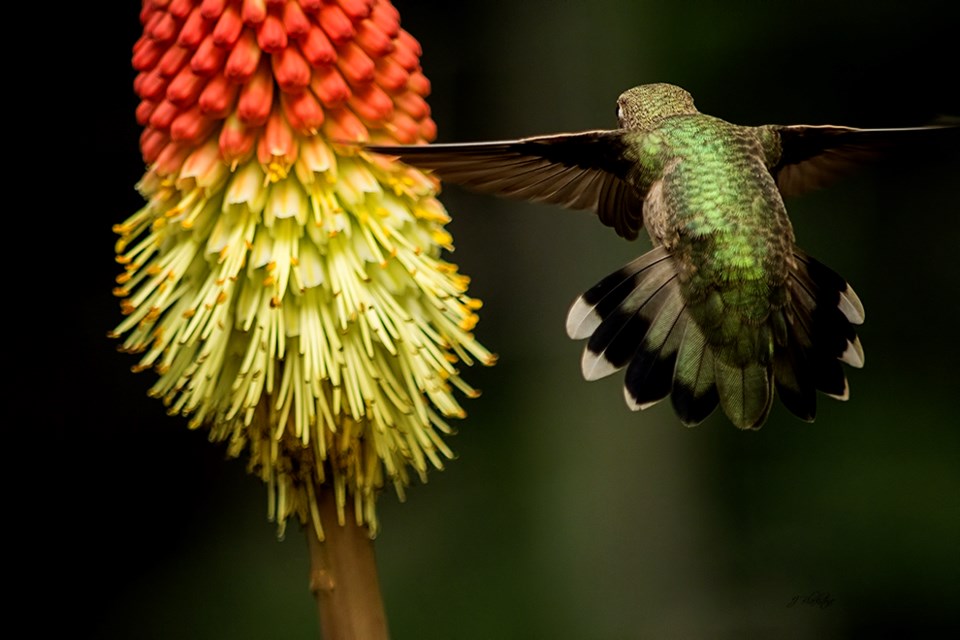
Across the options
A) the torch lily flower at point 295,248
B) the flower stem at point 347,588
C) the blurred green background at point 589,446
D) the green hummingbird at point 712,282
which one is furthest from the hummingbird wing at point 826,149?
the blurred green background at point 589,446

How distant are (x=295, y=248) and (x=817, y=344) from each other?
776 millimetres

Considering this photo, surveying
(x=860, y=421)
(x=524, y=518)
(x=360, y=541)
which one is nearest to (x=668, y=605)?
(x=524, y=518)

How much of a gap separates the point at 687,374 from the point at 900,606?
2.40 meters

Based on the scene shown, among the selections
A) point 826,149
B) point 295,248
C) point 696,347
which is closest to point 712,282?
point 696,347

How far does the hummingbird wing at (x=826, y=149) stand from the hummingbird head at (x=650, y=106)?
0.14 metres

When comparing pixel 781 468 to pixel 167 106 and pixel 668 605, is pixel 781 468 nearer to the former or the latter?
pixel 668 605

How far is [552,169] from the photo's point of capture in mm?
1630

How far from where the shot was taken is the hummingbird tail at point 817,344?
175cm

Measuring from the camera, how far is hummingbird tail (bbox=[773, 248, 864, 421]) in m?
1.75
